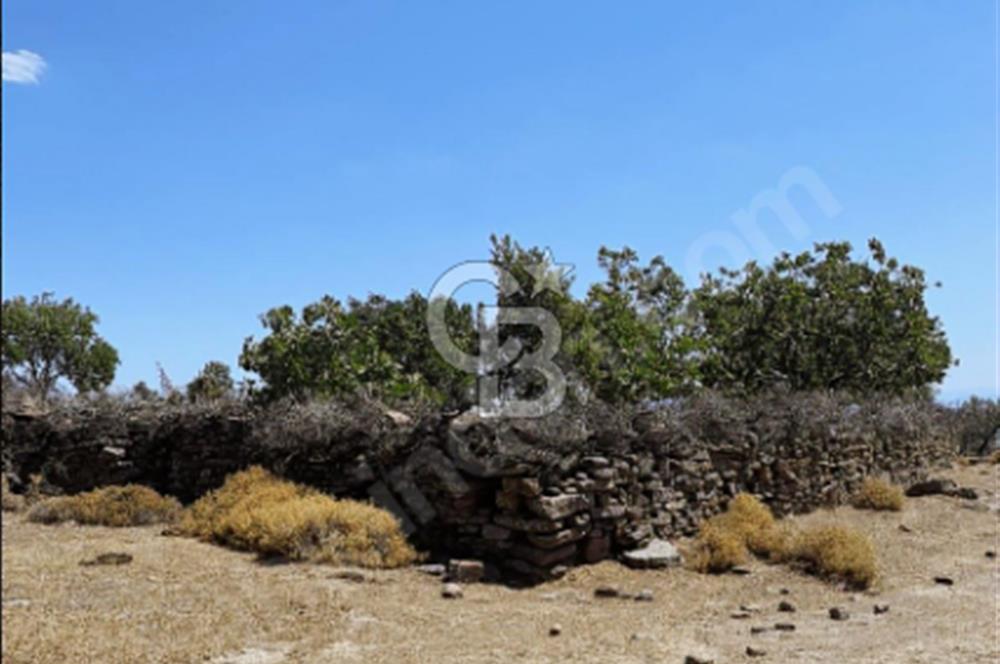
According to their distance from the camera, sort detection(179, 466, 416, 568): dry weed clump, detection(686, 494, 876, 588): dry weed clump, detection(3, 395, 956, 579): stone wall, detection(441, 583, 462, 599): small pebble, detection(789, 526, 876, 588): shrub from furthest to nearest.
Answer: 1. detection(3, 395, 956, 579): stone wall
2. detection(686, 494, 876, 588): dry weed clump
3. detection(789, 526, 876, 588): shrub
4. detection(179, 466, 416, 568): dry weed clump
5. detection(441, 583, 462, 599): small pebble

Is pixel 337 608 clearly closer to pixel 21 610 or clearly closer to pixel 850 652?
pixel 21 610

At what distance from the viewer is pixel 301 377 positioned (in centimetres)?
2230

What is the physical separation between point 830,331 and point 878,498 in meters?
11.1

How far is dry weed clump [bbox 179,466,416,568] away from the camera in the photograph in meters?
8.81

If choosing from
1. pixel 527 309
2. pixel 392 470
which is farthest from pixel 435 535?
pixel 527 309

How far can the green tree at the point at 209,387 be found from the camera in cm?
1551

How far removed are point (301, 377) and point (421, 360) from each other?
141 inches

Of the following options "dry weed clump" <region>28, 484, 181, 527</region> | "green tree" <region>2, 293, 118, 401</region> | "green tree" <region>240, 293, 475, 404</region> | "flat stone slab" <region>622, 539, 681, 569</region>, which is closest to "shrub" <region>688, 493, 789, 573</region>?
"flat stone slab" <region>622, 539, 681, 569</region>

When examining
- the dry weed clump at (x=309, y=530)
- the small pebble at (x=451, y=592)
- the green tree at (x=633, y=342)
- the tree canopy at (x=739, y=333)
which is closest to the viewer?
the small pebble at (x=451, y=592)

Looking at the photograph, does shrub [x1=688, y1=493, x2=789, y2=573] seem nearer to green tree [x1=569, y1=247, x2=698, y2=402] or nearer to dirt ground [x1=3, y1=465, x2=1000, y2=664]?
dirt ground [x1=3, y1=465, x2=1000, y2=664]

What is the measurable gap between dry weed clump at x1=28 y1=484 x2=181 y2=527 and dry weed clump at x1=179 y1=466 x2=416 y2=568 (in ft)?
4.14

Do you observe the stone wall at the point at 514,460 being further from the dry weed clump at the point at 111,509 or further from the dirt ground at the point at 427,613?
the dry weed clump at the point at 111,509

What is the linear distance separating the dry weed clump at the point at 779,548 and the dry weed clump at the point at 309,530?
11.6 feet

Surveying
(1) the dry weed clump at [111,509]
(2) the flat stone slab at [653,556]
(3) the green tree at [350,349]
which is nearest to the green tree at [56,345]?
(3) the green tree at [350,349]
